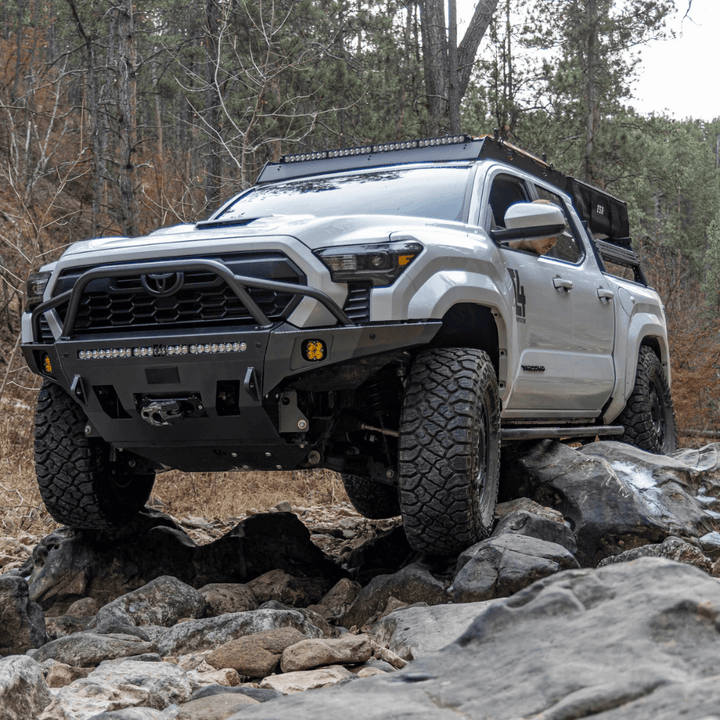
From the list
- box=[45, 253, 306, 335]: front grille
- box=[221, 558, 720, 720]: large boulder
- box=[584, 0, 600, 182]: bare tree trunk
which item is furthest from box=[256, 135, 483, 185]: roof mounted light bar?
box=[584, 0, 600, 182]: bare tree trunk

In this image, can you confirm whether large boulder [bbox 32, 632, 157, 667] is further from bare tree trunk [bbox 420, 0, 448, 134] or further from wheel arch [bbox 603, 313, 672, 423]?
bare tree trunk [bbox 420, 0, 448, 134]

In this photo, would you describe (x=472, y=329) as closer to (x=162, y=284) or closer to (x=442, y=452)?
(x=442, y=452)

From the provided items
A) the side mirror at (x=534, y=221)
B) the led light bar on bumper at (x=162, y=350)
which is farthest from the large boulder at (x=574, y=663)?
the side mirror at (x=534, y=221)

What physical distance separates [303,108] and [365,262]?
40.6 feet

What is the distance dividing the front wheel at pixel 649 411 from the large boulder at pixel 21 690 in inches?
201

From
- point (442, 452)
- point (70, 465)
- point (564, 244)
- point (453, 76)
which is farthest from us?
point (453, 76)

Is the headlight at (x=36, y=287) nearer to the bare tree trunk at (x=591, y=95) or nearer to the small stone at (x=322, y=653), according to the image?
the small stone at (x=322, y=653)

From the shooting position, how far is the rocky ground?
5.53 ft

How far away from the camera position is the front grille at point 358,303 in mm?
4152

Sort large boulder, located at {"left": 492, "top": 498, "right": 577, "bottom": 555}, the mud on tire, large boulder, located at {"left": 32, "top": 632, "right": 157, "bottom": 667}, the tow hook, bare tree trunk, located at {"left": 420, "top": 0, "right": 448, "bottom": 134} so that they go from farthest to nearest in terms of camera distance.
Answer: bare tree trunk, located at {"left": 420, "top": 0, "right": 448, "bottom": 134}, the mud on tire, large boulder, located at {"left": 492, "top": 498, "right": 577, "bottom": 555}, the tow hook, large boulder, located at {"left": 32, "top": 632, "right": 157, "bottom": 667}

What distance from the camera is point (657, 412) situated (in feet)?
25.0

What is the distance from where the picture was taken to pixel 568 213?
266 inches

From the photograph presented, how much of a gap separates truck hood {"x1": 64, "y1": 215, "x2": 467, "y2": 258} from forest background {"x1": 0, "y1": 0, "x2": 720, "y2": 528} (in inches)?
142

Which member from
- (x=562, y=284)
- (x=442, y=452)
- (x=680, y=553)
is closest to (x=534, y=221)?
(x=562, y=284)
